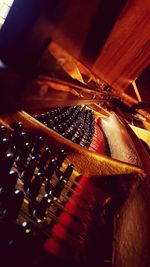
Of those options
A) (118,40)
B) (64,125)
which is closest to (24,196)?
(64,125)

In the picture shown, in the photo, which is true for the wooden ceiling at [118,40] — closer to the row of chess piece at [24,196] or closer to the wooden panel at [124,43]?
the wooden panel at [124,43]

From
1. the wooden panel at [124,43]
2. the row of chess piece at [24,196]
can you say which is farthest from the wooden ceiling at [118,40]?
the row of chess piece at [24,196]

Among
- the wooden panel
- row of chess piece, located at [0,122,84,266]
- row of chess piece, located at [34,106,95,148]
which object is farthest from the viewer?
the wooden panel

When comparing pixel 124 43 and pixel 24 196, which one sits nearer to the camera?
pixel 24 196

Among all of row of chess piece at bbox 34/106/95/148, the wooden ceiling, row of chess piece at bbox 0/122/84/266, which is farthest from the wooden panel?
row of chess piece at bbox 0/122/84/266

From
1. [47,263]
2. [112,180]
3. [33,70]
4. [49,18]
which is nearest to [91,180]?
[112,180]

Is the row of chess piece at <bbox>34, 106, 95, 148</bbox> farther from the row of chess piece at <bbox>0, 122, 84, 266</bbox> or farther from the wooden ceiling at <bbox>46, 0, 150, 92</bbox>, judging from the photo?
the wooden ceiling at <bbox>46, 0, 150, 92</bbox>

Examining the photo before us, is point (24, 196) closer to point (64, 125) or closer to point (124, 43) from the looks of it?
point (64, 125)

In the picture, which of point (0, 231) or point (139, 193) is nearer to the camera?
point (0, 231)

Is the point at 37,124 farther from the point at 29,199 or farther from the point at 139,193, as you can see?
the point at 139,193
